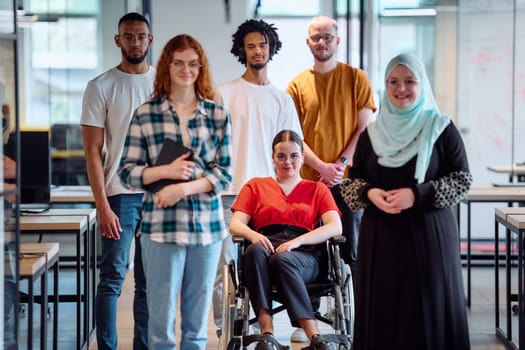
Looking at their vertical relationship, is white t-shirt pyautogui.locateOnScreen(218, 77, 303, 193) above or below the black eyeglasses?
below

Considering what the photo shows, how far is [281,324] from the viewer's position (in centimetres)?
554

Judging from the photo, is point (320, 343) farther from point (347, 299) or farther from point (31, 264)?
point (31, 264)

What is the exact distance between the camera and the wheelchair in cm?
398

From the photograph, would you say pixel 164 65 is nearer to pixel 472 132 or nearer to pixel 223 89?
pixel 223 89

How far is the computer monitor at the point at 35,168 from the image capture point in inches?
195

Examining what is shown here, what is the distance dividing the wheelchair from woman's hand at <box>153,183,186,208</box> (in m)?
0.89

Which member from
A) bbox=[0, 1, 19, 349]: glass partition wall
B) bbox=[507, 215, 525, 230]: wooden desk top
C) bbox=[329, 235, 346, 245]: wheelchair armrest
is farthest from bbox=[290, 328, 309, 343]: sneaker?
bbox=[0, 1, 19, 349]: glass partition wall

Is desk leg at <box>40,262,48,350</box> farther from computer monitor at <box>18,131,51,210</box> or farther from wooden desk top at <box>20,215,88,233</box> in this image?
computer monitor at <box>18,131,51,210</box>

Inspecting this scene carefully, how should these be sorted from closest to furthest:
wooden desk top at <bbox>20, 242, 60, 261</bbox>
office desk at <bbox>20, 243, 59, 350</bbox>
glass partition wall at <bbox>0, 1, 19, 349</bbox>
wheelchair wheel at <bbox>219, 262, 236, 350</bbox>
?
glass partition wall at <bbox>0, 1, 19, 349</bbox> → office desk at <bbox>20, 243, 59, 350</bbox> → wooden desk top at <bbox>20, 242, 60, 261</bbox> → wheelchair wheel at <bbox>219, 262, 236, 350</bbox>

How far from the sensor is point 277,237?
14.3ft

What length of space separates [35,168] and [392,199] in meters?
2.41

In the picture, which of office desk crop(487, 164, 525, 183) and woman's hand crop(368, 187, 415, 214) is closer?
woman's hand crop(368, 187, 415, 214)

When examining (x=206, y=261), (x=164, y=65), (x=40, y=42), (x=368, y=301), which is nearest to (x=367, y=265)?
(x=368, y=301)

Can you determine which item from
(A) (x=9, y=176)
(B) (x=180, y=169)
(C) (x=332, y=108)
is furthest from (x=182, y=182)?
(C) (x=332, y=108)
